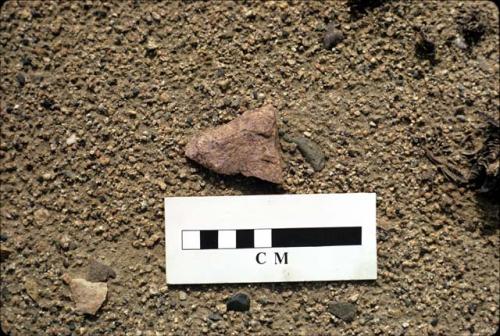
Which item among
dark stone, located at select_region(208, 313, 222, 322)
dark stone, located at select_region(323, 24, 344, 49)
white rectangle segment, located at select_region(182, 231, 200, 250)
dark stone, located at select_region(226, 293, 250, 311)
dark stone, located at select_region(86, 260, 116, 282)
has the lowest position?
dark stone, located at select_region(208, 313, 222, 322)

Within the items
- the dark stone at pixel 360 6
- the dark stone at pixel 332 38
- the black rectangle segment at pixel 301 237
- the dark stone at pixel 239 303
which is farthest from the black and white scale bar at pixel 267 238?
the dark stone at pixel 360 6

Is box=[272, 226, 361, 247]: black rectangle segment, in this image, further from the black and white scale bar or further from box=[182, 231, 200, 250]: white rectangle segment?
box=[182, 231, 200, 250]: white rectangle segment

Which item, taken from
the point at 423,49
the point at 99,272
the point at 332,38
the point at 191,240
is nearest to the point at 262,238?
the point at 191,240

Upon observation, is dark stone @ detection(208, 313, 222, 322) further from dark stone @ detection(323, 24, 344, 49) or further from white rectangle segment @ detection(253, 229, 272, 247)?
dark stone @ detection(323, 24, 344, 49)

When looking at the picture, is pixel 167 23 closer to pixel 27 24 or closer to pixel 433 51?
pixel 27 24

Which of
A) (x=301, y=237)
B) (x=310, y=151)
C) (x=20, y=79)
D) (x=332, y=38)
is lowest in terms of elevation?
(x=301, y=237)

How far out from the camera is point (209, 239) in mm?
1609

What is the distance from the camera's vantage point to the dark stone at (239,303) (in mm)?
1592

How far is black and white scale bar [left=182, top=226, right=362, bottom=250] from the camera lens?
1.61m

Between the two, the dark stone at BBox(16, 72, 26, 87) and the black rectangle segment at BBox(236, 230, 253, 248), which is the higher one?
the dark stone at BBox(16, 72, 26, 87)

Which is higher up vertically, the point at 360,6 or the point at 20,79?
the point at 360,6

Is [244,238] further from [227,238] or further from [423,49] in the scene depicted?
[423,49]

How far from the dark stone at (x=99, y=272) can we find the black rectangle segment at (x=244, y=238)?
43 centimetres

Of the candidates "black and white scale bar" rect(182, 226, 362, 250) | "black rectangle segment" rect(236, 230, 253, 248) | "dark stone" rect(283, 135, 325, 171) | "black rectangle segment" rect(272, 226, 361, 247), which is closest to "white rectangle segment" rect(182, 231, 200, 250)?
"black and white scale bar" rect(182, 226, 362, 250)
